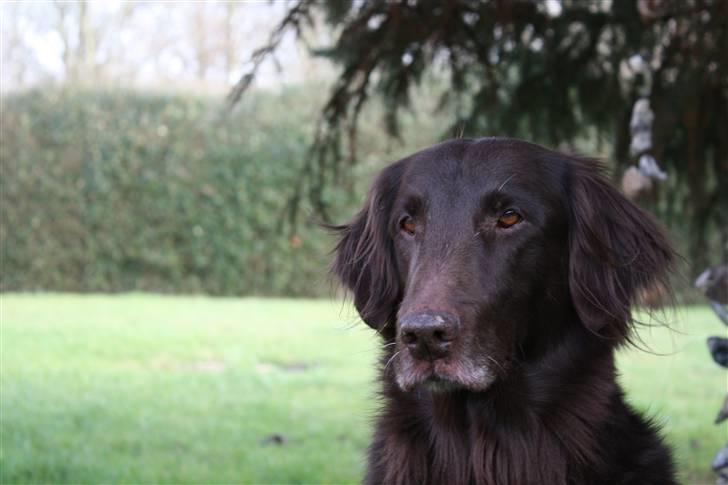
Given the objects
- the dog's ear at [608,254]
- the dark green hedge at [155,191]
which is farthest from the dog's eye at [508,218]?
the dark green hedge at [155,191]

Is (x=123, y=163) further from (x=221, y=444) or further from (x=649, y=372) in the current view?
(x=221, y=444)

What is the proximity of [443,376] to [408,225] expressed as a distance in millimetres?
603

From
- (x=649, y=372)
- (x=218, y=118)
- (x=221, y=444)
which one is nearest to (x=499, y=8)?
(x=221, y=444)

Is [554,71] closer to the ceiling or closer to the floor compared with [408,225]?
closer to the ceiling

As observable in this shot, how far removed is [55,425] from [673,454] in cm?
467

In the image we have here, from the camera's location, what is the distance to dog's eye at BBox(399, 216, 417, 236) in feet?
10.0

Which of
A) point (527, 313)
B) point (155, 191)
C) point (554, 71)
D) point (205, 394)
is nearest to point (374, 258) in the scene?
point (527, 313)

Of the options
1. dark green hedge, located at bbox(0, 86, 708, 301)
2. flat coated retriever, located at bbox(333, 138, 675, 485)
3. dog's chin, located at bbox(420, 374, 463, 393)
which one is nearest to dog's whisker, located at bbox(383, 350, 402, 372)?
flat coated retriever, located at bbox(333, 138, 675, 485)

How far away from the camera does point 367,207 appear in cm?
344

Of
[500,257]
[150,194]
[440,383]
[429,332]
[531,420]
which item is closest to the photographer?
[429,332]

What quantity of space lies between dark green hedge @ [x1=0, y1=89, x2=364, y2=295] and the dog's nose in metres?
14.3

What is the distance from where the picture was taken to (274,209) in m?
17.5

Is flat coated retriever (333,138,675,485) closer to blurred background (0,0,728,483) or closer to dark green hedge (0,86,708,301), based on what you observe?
blurred background (0,0,728,483)

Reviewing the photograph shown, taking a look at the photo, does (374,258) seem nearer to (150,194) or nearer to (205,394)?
(205,394)
